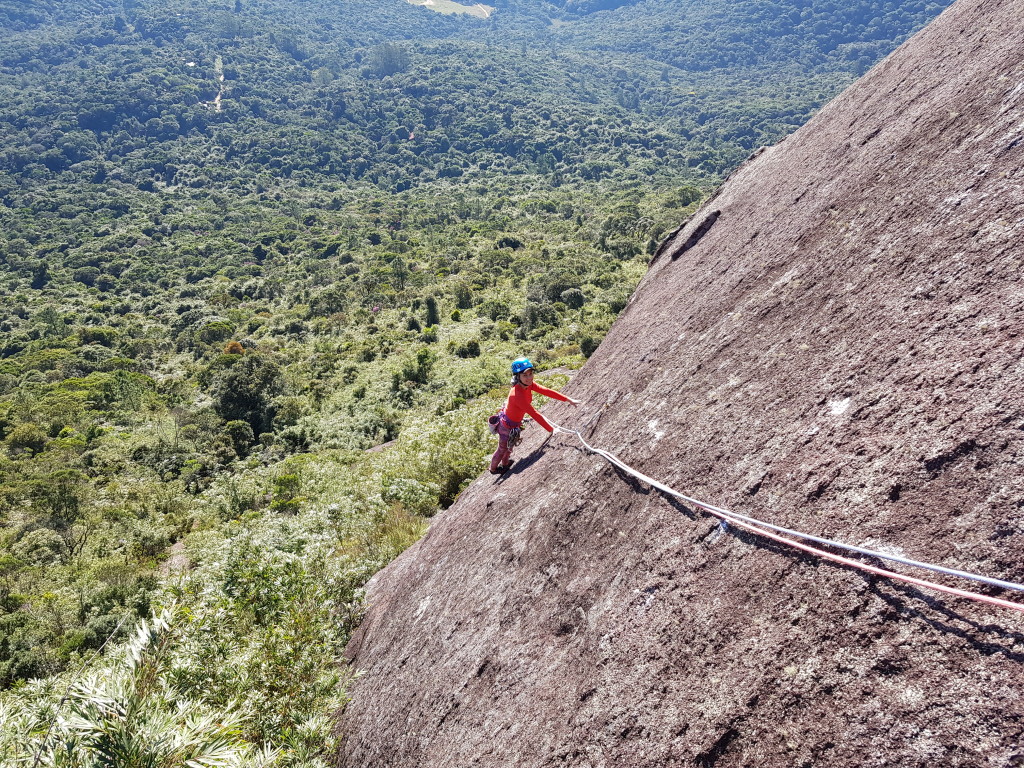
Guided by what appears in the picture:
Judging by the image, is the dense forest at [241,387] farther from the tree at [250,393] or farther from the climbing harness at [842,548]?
the climbing harness at [842,548]

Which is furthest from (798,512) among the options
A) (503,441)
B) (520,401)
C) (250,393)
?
(250,393)

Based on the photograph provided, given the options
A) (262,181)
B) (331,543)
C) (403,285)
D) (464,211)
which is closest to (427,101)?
(262,181)

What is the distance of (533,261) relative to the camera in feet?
193

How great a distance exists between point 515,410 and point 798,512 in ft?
13.5

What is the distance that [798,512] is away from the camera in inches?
109

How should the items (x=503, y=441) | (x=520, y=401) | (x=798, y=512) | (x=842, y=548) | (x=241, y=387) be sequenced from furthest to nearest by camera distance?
(x=241, y=387), (x=503, y=441), (x=520, y=401), (x=798, y=512), (x=842, y=548)

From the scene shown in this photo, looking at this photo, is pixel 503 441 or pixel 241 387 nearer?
pixel 503 441

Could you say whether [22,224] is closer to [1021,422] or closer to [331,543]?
[331,543]

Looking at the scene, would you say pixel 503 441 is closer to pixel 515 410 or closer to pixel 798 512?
pixel 515 410

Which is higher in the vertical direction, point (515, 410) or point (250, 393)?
point (250, 393)

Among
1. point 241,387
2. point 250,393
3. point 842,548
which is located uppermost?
point 241,387

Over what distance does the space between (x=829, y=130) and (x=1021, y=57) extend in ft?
7.91

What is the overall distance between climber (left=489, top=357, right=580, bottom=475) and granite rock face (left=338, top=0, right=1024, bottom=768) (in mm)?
864

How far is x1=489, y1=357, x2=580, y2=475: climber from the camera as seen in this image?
6379 mm
